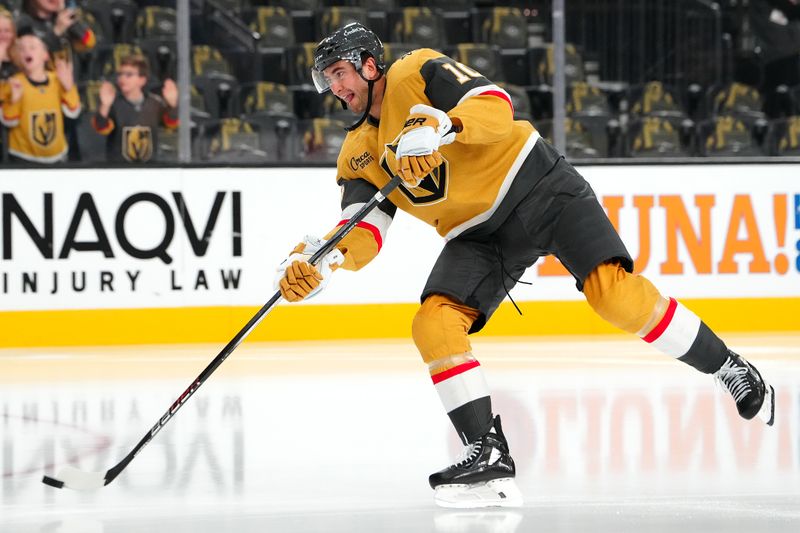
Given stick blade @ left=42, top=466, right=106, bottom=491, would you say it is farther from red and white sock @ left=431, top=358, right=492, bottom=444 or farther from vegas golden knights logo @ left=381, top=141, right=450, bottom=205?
vegas golden knights logo @ left=381, top=141, right=450, bottom=205

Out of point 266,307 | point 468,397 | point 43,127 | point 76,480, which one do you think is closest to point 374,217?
point 266,307

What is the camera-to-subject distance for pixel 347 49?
2.74 meters

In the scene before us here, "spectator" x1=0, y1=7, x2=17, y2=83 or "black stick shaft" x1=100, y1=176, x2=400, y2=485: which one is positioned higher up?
"spectator" x1=0, y1=7, x2=17, y2=83

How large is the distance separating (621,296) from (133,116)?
4039mm

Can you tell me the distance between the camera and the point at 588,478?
2873mm

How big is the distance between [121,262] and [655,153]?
115 inches

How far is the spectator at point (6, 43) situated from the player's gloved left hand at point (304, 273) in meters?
3.72

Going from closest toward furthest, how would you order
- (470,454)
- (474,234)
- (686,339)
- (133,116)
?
1. (470,454)
2. (686,339)
3. (474,234)
4. (133,116)

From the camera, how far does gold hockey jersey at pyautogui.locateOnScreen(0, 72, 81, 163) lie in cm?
605

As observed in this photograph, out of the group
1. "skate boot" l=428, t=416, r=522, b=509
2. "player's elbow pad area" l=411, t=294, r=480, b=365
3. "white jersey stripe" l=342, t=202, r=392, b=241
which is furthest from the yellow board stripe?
"skate boot" l=428, t=416, r=522, b=509

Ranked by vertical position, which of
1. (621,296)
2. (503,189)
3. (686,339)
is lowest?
(686,339)

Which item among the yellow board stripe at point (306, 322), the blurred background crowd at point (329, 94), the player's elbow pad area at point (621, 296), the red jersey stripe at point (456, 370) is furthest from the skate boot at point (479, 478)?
the blurred background crowd at point (329, 94)

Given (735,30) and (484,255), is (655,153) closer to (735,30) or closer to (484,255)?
(735,30)

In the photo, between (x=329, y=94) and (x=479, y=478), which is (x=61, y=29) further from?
(x=479, y=478)
